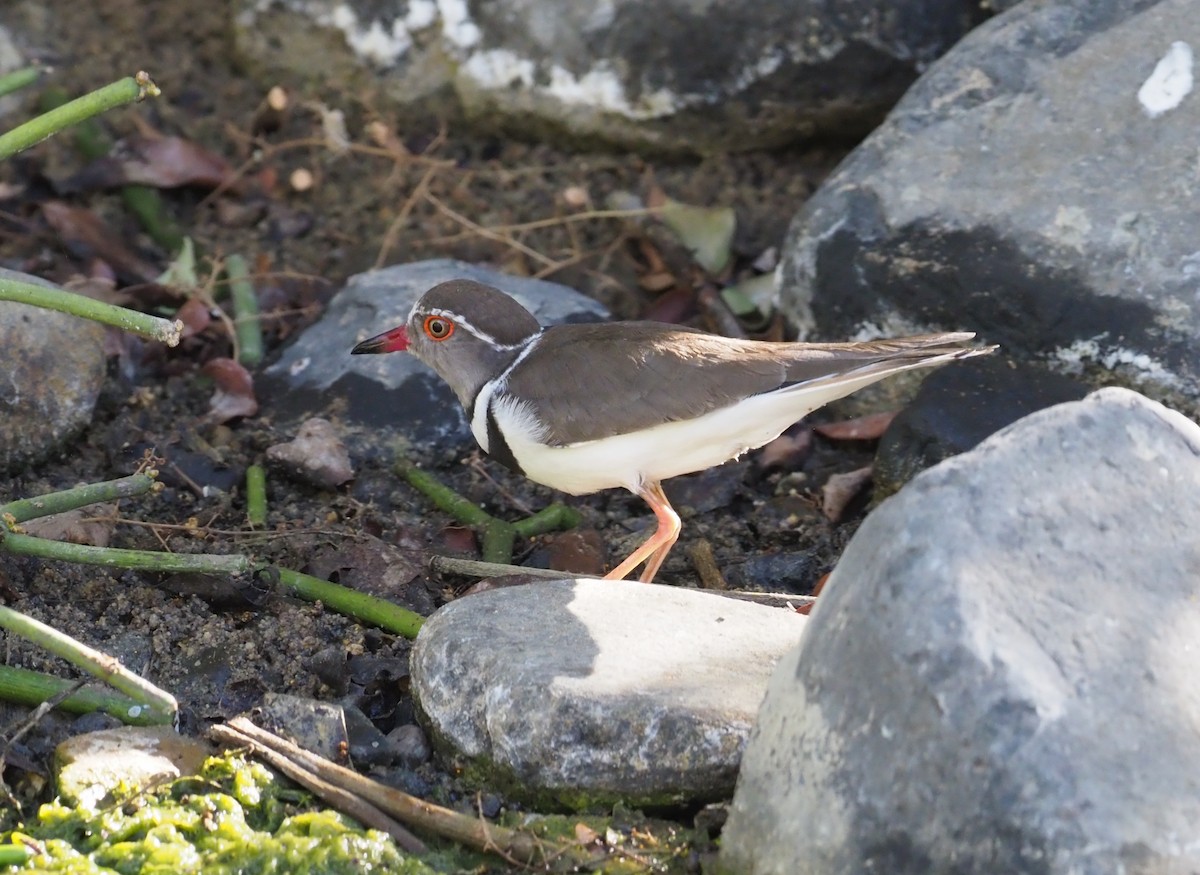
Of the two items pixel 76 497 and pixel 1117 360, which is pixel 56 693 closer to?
pixel 76 497

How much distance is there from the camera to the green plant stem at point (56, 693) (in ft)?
13.7

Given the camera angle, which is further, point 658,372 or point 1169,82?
point 1169,82

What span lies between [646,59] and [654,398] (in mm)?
2609

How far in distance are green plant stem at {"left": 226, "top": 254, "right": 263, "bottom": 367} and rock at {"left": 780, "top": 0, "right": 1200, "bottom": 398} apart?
7.68ft

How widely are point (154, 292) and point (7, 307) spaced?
4.50 feet

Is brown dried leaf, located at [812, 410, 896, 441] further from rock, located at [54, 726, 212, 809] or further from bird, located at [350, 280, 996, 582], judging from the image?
rock, located at [54, 726, 212, 809]

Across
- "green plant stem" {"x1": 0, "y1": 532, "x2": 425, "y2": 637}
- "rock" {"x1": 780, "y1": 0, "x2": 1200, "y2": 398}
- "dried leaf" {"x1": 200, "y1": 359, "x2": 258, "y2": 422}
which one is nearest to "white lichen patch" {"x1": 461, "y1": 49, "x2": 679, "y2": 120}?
"rock" {"x1": 780, "y1": 0, "x2": 1200, "y2": 398}

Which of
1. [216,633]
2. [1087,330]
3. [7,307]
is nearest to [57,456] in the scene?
[7,307]

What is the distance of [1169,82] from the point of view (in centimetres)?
578

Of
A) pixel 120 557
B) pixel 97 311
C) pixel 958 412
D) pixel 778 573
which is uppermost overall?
pixel 97 311

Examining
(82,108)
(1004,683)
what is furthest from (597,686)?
(82,108)

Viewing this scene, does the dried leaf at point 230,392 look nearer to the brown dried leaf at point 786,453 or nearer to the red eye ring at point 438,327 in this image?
the red eye ring at point 438,327

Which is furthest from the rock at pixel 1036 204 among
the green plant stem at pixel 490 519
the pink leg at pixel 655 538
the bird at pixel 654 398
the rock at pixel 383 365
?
the green plant stem at pixel 490 519

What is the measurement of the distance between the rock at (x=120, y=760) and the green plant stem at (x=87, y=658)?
0.12m
